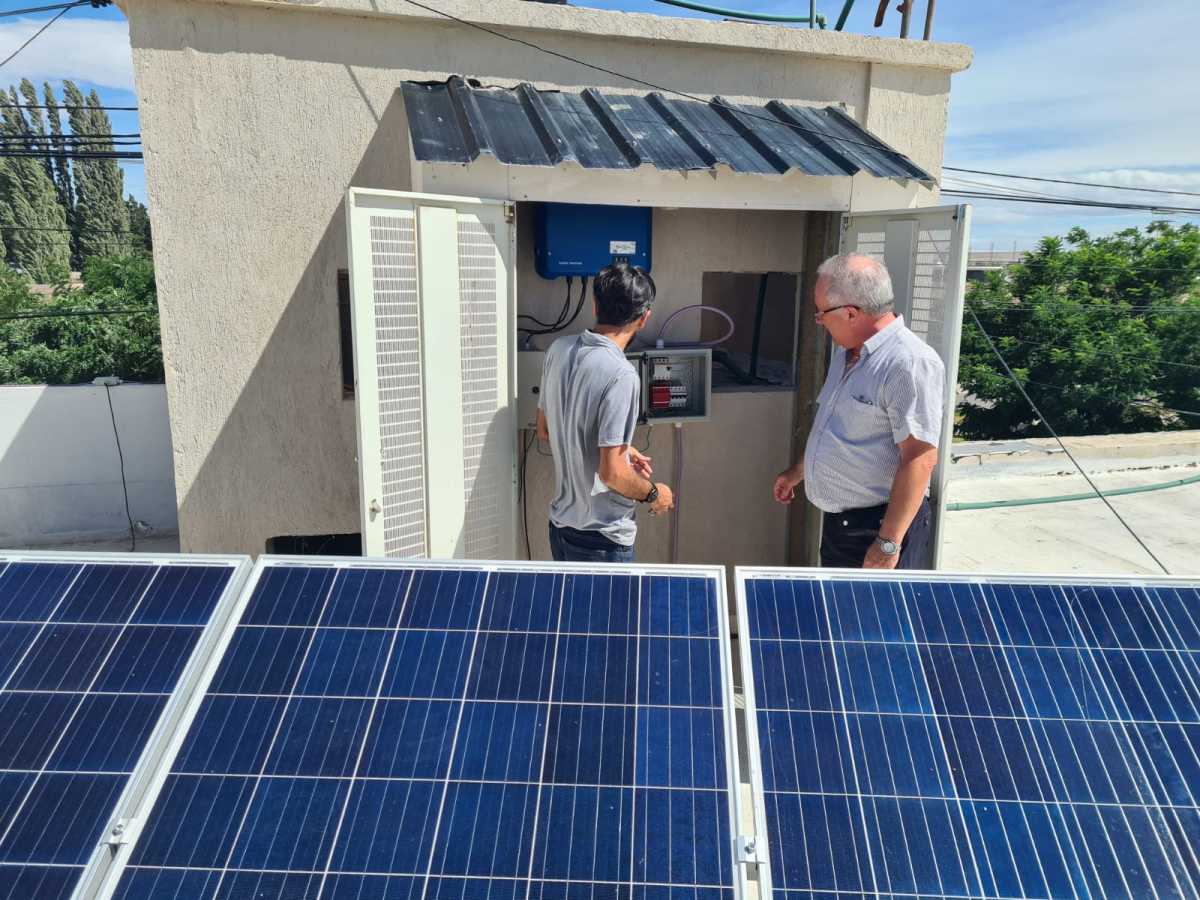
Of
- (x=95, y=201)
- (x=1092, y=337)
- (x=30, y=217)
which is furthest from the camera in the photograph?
(x=95, y=201)

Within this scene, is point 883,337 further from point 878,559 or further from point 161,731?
point 161,731

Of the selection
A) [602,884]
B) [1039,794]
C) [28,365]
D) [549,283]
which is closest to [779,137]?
[549,283]

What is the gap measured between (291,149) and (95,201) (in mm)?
41652

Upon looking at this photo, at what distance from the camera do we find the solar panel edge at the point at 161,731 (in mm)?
1592

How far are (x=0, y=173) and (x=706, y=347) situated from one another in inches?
1551

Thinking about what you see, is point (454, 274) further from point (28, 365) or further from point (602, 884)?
point (28, 365)

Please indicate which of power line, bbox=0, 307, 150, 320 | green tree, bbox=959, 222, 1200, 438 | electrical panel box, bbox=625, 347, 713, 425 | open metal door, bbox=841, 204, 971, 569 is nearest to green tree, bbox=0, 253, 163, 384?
power line, bbox=0, 307, 150, 320

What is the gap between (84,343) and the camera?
13.9 meters

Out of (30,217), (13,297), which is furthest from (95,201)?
(13,297)

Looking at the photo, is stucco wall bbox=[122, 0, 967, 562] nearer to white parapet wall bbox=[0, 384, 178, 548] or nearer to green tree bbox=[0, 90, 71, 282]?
white parapet wall bbox=[0, 384, 178, 548]

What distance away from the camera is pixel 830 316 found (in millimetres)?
3170

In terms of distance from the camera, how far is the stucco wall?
→ 408 cm

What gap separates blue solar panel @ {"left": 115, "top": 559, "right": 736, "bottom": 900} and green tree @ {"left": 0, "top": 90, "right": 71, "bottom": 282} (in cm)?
3762

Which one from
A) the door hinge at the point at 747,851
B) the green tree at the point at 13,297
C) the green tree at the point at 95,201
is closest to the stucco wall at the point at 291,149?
the door hinge at the point at 747,851
